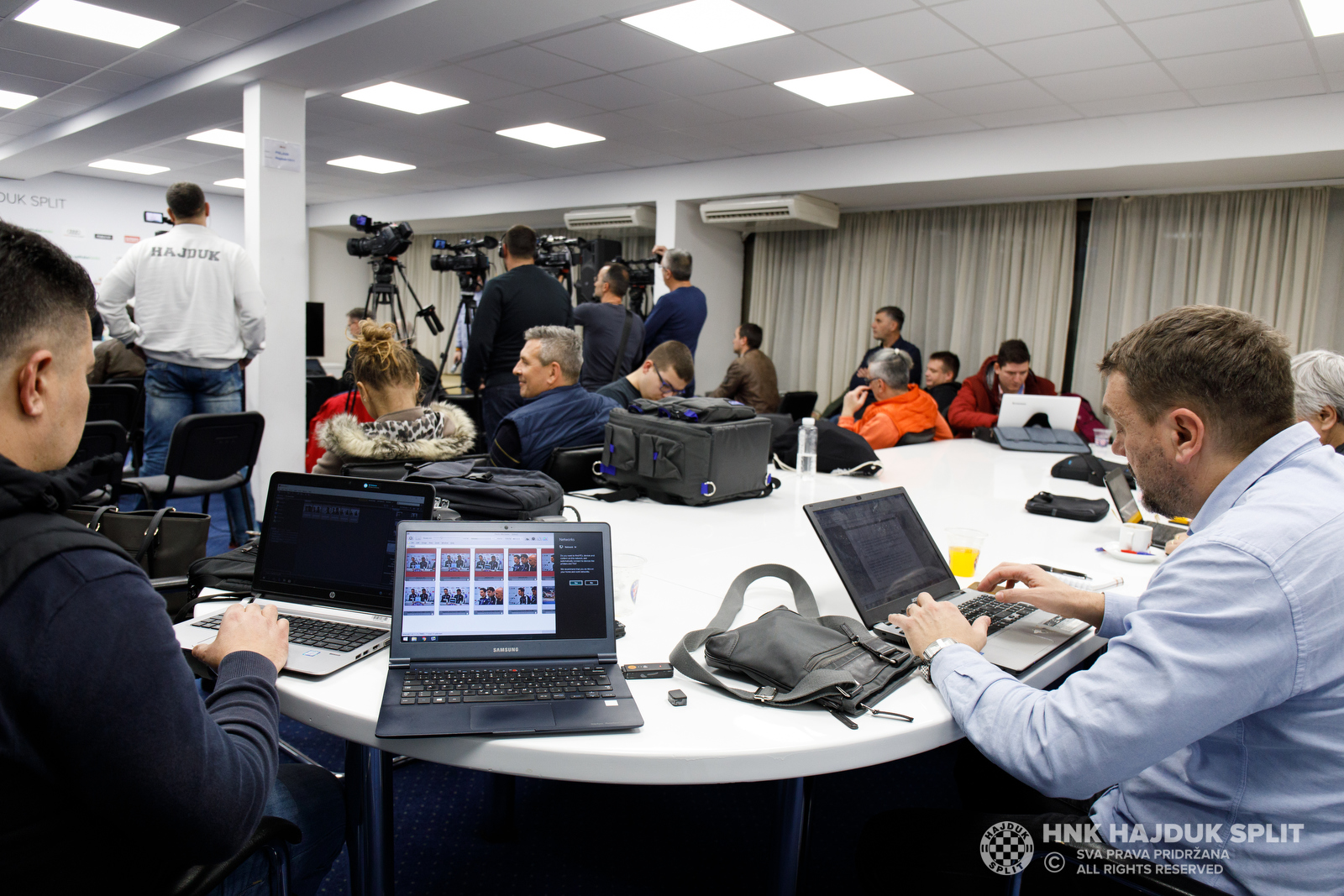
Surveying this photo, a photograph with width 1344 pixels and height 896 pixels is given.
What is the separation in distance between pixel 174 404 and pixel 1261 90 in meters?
5.63

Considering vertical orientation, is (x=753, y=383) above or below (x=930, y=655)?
above

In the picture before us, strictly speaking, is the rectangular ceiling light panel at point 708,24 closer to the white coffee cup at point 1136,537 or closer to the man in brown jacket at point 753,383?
the man in brown jacket at point 753,383

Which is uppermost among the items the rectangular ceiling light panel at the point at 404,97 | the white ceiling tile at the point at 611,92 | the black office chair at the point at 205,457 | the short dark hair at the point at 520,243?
the rectangular ceiling light panel at the point at 404,97

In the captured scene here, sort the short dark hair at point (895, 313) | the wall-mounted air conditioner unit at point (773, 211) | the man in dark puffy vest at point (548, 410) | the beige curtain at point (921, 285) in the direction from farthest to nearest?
the short dark hair at point (895, 313) → the beige curtain at point (921, 285) → the wall-mounted air conditioner unit at point (773, 211) → the man in dark puffy vest at point (548, 410)

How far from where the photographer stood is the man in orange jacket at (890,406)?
4004 mm

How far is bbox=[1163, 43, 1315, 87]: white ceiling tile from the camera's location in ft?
12.1

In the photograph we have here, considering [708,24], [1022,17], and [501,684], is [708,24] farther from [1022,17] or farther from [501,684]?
[501,684]

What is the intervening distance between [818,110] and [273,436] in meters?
3.82

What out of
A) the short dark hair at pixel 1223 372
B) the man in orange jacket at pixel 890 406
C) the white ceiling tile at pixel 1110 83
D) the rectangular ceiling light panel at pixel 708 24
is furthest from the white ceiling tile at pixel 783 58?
the short dark hair at pixel 1223 372

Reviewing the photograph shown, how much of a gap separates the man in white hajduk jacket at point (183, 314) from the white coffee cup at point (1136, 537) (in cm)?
340

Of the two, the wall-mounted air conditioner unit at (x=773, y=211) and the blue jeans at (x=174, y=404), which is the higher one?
the wall-mounted air conditioner unit at (x=773, y=211)

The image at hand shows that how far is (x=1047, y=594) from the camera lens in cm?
145

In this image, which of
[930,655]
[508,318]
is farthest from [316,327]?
[930,655]

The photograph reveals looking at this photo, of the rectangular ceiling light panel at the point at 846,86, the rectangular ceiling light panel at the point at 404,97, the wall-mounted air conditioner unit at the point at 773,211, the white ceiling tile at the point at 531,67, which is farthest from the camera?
the wall-mounted air conditioner unit at the point at 773,211
